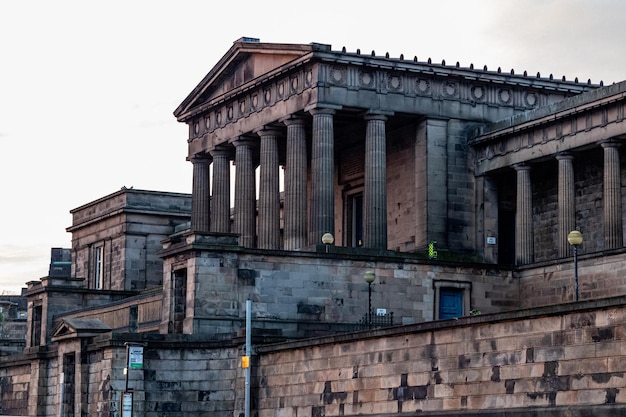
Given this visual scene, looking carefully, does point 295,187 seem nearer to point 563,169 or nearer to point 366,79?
point 366,79

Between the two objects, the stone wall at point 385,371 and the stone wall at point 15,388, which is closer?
the stone wall at point 385,371

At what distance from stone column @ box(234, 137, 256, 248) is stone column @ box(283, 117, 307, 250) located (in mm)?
5991

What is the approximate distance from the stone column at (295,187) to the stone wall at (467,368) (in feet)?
61.5

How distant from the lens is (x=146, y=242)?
313ft

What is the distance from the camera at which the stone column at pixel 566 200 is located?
216ft

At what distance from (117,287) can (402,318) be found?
3643 cm

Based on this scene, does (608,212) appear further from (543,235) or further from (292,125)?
(292,125)

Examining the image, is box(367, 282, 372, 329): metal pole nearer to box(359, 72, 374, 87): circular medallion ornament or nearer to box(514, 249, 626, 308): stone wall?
box(514, 249, 626, 308): stone wall

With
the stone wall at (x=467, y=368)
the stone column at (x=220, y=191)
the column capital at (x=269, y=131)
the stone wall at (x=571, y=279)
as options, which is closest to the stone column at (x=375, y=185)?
the column capital at (x=269, y=131)

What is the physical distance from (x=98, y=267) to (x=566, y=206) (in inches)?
1683

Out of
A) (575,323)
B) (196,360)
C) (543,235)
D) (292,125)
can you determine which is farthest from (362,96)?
(575,323)

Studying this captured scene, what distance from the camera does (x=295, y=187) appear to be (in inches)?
2813

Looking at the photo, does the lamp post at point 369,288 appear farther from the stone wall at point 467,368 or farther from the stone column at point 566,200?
the stone column at point 566,200

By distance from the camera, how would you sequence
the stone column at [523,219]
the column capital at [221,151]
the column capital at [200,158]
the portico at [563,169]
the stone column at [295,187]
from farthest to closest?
the column capital at [200,158], the column capital at [221,151], the stone column at [295,187], the stone column at [523,219], the portico at [563,169]
